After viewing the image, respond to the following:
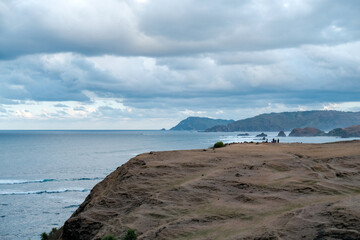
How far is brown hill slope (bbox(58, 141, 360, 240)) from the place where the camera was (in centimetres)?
1260

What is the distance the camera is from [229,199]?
16.8 meters

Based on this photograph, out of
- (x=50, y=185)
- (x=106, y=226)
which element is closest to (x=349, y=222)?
(x=106, y=226)

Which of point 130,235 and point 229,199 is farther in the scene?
point 229,199

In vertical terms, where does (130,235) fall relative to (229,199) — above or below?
below

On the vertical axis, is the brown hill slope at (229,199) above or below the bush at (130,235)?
above

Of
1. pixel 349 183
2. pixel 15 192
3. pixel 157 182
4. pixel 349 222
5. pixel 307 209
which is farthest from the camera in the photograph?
pixel 15 192

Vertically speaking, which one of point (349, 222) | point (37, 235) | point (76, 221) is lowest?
point (37, 235)

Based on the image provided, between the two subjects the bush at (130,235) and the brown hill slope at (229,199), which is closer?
the brown hill slope at (229,199)

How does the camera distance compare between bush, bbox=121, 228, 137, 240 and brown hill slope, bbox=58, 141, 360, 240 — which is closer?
brown hill slope, bbox=58, 141, 360, 240

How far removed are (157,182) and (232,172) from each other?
15.1ft

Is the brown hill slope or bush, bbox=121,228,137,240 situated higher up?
the brown hill slope

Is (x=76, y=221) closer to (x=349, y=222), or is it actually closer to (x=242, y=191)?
(x=242, y=191)

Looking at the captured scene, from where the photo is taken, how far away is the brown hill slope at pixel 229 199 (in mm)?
12602

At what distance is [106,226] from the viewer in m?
16.5
